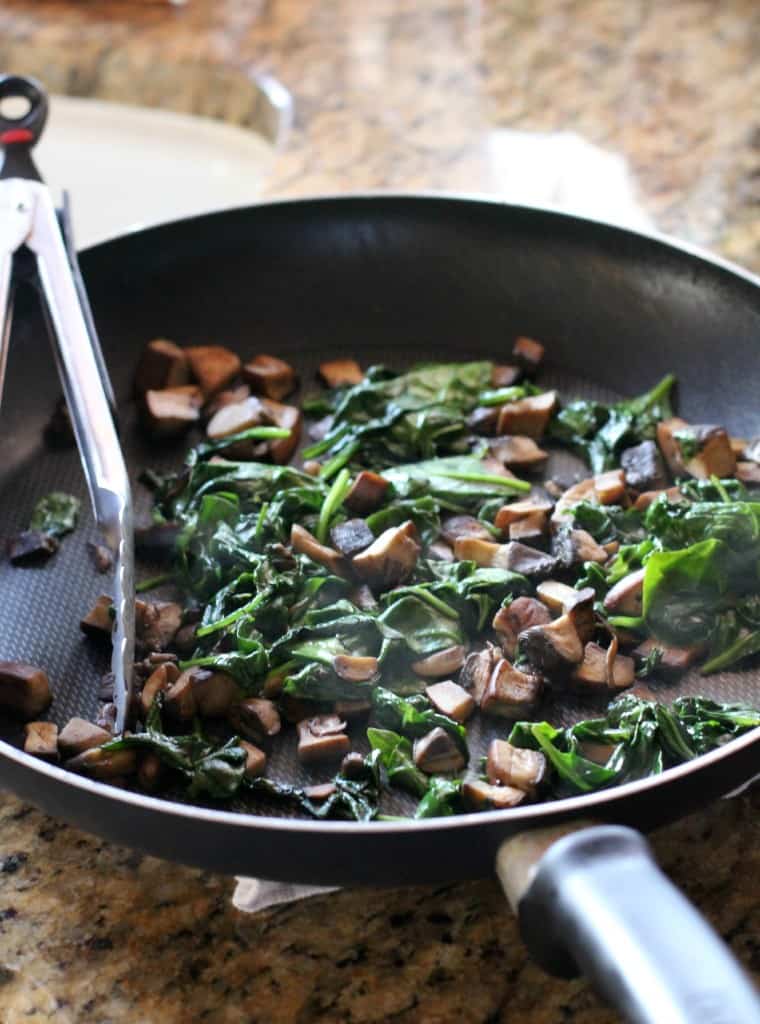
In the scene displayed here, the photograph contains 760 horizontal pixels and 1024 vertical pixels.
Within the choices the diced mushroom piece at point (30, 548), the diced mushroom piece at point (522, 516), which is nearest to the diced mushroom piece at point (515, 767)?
the diced mushroom piece at point (522, 516)

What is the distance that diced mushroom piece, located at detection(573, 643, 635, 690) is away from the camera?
1.14 metres

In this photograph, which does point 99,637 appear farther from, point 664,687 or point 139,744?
point 664,687

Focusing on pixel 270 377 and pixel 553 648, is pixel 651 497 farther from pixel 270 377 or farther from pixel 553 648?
pixel 270 377

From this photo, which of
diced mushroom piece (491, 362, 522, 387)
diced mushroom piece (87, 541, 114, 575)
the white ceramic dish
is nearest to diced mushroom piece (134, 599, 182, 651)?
diced mushroom piece (87, 541, 114, 575)

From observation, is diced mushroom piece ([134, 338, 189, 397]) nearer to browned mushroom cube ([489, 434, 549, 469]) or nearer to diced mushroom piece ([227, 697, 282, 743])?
browned mushroom cube ([489, 434, 549, 469])

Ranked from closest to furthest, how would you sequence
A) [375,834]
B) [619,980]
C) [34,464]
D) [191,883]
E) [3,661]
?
[619,980]
[375,834]
[191,883]
[3,661]
[34,464]

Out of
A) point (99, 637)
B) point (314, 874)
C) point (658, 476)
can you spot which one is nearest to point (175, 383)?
point (99, 637)

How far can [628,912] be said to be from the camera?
697 mm

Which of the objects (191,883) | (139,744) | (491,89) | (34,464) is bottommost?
(191,883)

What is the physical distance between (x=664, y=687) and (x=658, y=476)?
1.05 feet

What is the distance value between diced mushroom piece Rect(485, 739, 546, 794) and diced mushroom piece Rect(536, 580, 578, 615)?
8.3 inches

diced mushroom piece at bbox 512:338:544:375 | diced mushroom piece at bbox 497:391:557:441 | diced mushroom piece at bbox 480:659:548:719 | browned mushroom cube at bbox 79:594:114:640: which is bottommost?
diced mushroom piece at bbox 480:659:548:719

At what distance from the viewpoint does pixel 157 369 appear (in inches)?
61.3

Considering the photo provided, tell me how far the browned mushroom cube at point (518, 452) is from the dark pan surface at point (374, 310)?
4 cm
